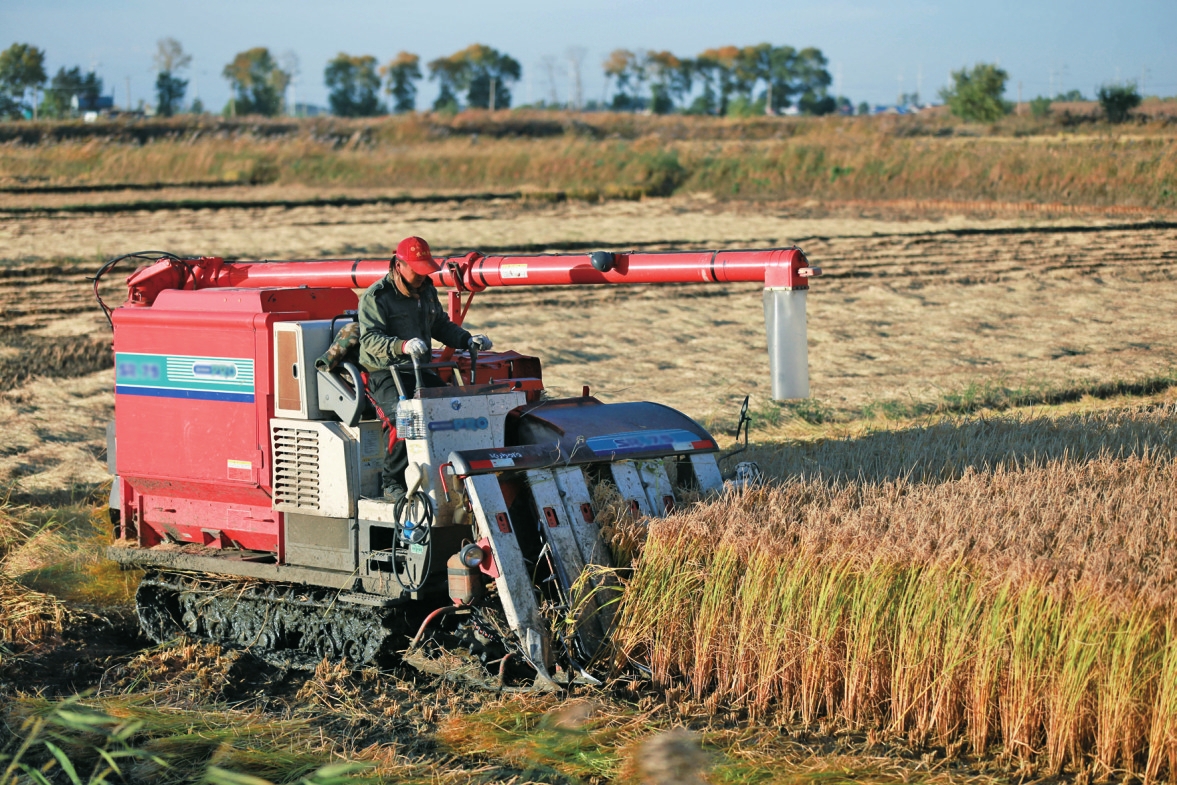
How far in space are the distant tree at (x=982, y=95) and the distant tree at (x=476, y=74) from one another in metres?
49.2

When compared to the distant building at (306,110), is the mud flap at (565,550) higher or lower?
lower

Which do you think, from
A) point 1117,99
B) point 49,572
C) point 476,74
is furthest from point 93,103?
point 49,572

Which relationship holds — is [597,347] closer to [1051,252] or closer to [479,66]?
[1051,252]

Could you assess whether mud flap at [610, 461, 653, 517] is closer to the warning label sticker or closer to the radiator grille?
the radiator grille

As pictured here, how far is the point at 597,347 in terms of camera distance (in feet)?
52.6

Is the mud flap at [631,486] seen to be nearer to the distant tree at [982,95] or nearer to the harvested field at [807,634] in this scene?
the harvested field at [807,634]

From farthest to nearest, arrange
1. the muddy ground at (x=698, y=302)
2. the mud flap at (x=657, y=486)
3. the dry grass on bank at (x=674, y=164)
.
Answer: the dry grass on bank at (x=674, y=164) < the muddy ground at (x=698, y=302) < the mud flap at (x=657, y=486)

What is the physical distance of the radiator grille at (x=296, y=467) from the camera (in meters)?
7.25

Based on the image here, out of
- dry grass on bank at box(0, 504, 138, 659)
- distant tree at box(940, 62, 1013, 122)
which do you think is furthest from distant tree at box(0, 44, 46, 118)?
dry grass on bank at box(0, 504, 138, 659)

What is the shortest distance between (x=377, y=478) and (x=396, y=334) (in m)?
0.85

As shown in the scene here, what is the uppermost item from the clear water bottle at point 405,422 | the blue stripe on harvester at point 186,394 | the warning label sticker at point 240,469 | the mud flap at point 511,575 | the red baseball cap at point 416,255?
the red baseball cap at point 416,255

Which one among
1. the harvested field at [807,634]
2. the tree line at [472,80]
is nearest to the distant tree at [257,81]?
the tree line at [472,80]

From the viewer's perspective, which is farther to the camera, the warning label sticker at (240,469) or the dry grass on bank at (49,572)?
the dry grass on bank at (49,572)

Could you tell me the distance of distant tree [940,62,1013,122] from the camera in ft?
181
